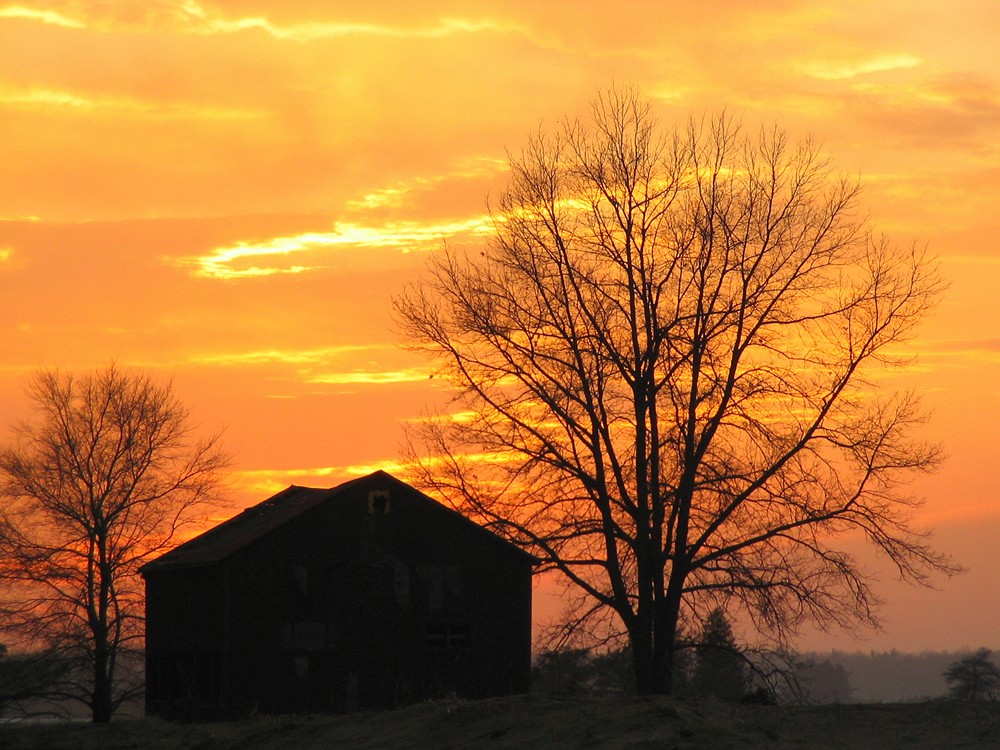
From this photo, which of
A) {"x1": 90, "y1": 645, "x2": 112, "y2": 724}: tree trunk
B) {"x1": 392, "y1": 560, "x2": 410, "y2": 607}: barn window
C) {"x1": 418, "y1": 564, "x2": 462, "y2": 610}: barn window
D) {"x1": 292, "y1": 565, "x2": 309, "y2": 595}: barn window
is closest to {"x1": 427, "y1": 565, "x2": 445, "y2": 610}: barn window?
{"x1": 418, "y1": 564, "x2": 462, "y2": 610}: barn window

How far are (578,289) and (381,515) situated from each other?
36.5ft

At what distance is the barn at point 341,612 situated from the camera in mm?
39188

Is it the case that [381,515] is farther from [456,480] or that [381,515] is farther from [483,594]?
[456,480]

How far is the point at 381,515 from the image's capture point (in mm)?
41312

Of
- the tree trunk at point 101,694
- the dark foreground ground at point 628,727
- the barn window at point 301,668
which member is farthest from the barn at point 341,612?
the dark foreground ground at point 628,727

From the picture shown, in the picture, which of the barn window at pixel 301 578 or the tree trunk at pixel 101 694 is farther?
the tree trunk at pixel 101 694

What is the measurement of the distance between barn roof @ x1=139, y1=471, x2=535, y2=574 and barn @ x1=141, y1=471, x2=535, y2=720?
0.10 meters

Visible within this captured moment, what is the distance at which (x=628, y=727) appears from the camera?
861 inches

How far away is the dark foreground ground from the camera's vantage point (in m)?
20.5

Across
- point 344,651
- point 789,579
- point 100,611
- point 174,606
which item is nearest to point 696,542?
point 789,579

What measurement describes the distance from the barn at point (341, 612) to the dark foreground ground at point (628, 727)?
1003cm

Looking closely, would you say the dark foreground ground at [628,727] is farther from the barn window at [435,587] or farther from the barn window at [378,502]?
the barn window at [435,587]

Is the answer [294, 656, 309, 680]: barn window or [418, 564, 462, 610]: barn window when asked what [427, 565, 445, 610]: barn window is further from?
[294, 656, 309, 680]: barn window

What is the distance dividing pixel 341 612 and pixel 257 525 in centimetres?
505
